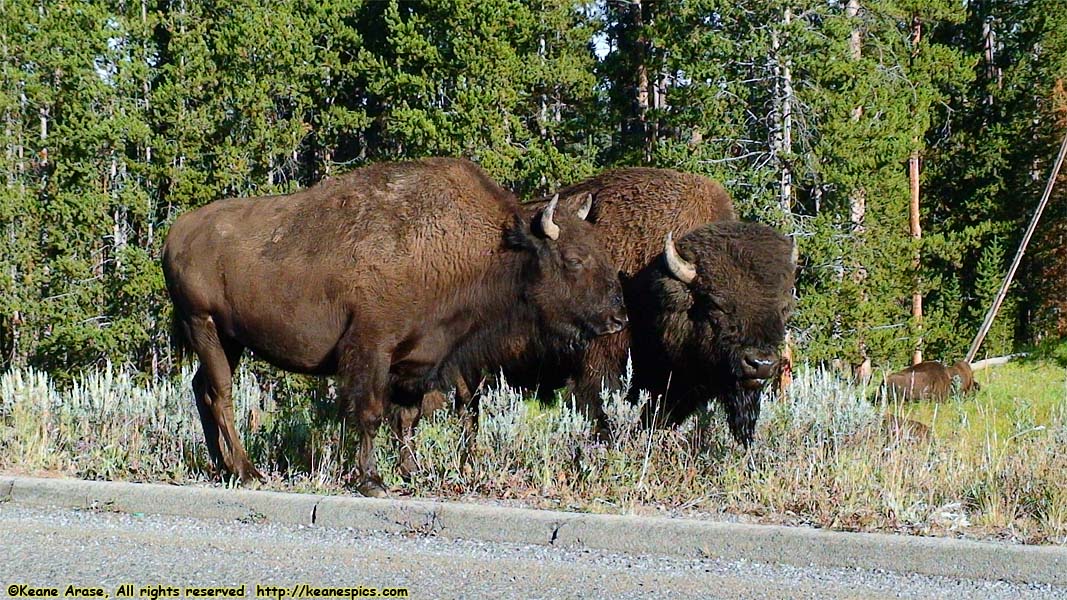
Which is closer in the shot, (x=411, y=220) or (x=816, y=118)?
(x=411, y=220)

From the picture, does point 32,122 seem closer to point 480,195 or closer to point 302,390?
point 302,390

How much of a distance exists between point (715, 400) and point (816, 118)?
9.30 m

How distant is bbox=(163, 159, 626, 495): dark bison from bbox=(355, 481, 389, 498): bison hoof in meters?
0.26

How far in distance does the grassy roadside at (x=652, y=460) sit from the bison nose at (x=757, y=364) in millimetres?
493

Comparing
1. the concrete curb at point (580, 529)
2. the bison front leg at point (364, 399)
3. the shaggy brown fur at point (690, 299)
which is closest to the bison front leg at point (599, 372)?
the shaggy brown fur at point (690, 299)

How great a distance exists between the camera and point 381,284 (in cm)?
822

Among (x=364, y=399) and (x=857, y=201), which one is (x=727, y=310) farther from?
(x=857, y=201)

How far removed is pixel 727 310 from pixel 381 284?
244cm

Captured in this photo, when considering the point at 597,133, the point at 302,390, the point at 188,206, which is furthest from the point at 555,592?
the point at 597,133

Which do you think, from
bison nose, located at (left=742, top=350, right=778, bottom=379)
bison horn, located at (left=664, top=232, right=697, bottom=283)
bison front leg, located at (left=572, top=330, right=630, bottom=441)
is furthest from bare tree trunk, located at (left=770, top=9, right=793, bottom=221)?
bison nose, located at (left=742, top=350, right=778, bottom=379)

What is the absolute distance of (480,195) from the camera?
895 centimetres

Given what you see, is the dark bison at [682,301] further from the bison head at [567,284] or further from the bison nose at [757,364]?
the bison head at [567,284]

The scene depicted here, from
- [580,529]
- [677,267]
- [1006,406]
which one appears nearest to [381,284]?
[677,267]

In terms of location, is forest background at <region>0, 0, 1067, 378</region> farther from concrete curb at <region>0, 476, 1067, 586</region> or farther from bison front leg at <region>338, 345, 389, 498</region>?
concrete curb at <region>0, 476, 1067, 586</region>
